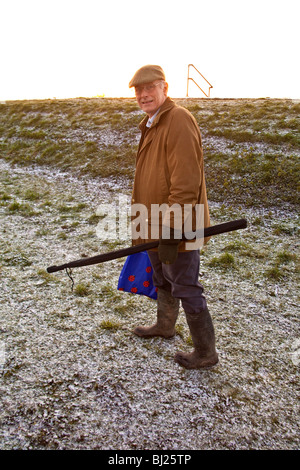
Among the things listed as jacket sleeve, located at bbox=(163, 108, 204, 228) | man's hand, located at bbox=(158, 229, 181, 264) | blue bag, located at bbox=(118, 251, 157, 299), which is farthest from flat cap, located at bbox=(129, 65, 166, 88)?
blue bag, located at bbox=(118, 251, 157, 299)

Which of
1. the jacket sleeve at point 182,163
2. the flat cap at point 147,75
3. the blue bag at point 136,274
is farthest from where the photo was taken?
the blue bag at point 136,274

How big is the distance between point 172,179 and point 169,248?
593 millimetres

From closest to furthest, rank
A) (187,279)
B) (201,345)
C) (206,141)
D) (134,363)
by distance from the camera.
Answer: (187,279), (201,345), (134,363), (206,141)

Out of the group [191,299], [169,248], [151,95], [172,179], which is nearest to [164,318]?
[191,299]

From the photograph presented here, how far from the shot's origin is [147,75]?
2783mm

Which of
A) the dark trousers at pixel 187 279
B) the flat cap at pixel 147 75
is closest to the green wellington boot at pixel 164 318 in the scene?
the dark trousers at pixel 187 279

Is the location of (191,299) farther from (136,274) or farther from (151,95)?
(151,95)

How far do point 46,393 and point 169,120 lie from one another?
116 inches

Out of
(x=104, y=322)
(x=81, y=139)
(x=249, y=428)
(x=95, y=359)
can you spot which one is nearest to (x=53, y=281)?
(x=104, y=322)

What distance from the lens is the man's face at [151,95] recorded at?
287 cm

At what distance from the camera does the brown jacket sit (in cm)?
267

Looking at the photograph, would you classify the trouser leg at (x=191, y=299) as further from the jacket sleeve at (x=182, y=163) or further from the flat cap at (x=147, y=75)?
the flat cap at (x=147, y=75)

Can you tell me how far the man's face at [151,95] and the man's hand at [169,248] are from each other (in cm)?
115

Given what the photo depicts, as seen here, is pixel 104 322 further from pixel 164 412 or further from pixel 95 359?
pixel 164 412
